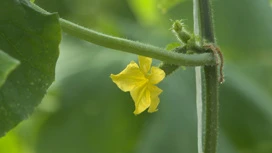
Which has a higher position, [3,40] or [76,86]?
[3,40]

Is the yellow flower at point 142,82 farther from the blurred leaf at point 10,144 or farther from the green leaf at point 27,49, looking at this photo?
the blurred leaf at point 10,144

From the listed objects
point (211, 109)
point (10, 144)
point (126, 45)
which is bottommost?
point (10, 144)

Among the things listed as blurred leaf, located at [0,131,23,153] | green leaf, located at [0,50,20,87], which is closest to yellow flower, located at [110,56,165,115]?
green leaf, located at [0,50,20,87]

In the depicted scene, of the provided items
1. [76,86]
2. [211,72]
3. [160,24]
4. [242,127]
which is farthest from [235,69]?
[211,72]

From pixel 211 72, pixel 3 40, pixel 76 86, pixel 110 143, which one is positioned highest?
pixel 3 40

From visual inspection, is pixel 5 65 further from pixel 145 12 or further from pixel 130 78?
pixel 145 12

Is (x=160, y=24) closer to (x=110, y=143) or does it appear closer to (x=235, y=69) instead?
(x=235, y=69)

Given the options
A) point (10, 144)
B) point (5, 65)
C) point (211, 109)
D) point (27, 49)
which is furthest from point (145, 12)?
point (5, 65)
